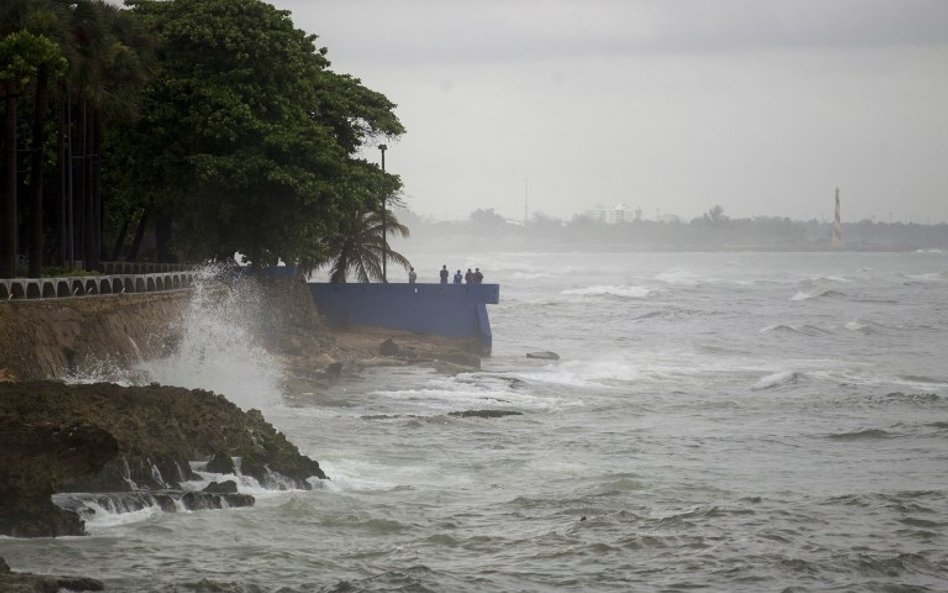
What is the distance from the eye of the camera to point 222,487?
67.2ft

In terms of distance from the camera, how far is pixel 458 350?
157 feet

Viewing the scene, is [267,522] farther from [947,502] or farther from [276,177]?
[276,177]

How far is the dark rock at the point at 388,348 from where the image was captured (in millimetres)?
44906

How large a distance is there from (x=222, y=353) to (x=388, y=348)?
9.17 metres

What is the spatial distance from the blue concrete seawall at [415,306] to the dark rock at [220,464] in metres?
28.5

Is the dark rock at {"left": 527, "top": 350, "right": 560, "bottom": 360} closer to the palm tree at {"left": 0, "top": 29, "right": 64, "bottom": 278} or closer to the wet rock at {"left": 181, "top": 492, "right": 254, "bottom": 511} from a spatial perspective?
the palm tree at {"left": 0, "top": 29, "right": 64, "bottom": 278}

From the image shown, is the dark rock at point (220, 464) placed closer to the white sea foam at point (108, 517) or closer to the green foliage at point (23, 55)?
the white sea foam at point (108, 517)

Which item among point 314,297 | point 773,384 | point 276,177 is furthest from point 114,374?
point 314,297

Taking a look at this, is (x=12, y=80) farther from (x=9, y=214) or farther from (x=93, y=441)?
(x=93, y=441)

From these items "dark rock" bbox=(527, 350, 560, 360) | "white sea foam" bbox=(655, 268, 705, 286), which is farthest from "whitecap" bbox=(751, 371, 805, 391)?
"white sea foam" bbox=(655, 268, 705, 286)

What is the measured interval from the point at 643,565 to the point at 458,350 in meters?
29.4

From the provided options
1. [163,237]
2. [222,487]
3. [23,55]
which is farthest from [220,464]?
[163,237]

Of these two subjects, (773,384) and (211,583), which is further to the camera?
(773,384)

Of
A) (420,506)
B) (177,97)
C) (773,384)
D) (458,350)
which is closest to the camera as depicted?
(420,506)
